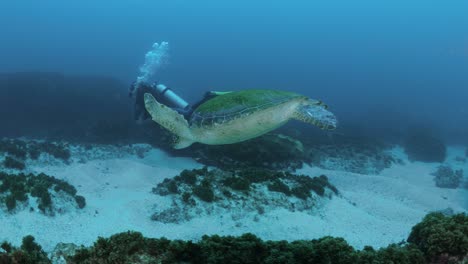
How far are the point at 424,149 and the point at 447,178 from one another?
20.0 ft

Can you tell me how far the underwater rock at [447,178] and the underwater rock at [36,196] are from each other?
15.9 meters

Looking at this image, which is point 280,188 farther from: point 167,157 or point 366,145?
point 366,145

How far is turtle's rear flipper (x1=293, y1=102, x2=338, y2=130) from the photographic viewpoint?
619 centimetres

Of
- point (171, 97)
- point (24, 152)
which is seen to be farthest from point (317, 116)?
point (24, 152)

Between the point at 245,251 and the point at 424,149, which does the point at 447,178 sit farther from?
the point at 245,251

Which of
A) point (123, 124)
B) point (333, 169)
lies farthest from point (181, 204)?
point (123, 124)

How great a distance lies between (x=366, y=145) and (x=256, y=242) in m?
19.0

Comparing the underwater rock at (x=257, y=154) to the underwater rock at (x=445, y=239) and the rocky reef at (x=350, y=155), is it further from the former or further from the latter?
the underwater rock at (x=445, y=239)

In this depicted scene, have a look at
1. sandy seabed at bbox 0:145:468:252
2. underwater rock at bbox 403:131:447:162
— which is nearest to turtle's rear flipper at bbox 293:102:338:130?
sandy seabed at bbox 0:145:468:252

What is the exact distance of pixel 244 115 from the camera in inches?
252

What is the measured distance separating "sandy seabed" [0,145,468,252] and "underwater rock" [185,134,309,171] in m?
0.67

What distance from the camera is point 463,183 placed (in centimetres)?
1847

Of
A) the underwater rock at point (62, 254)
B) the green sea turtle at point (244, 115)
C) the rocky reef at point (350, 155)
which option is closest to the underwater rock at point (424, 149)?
the rocky reef at point (350, 155)

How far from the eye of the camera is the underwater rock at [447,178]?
17541 mm
